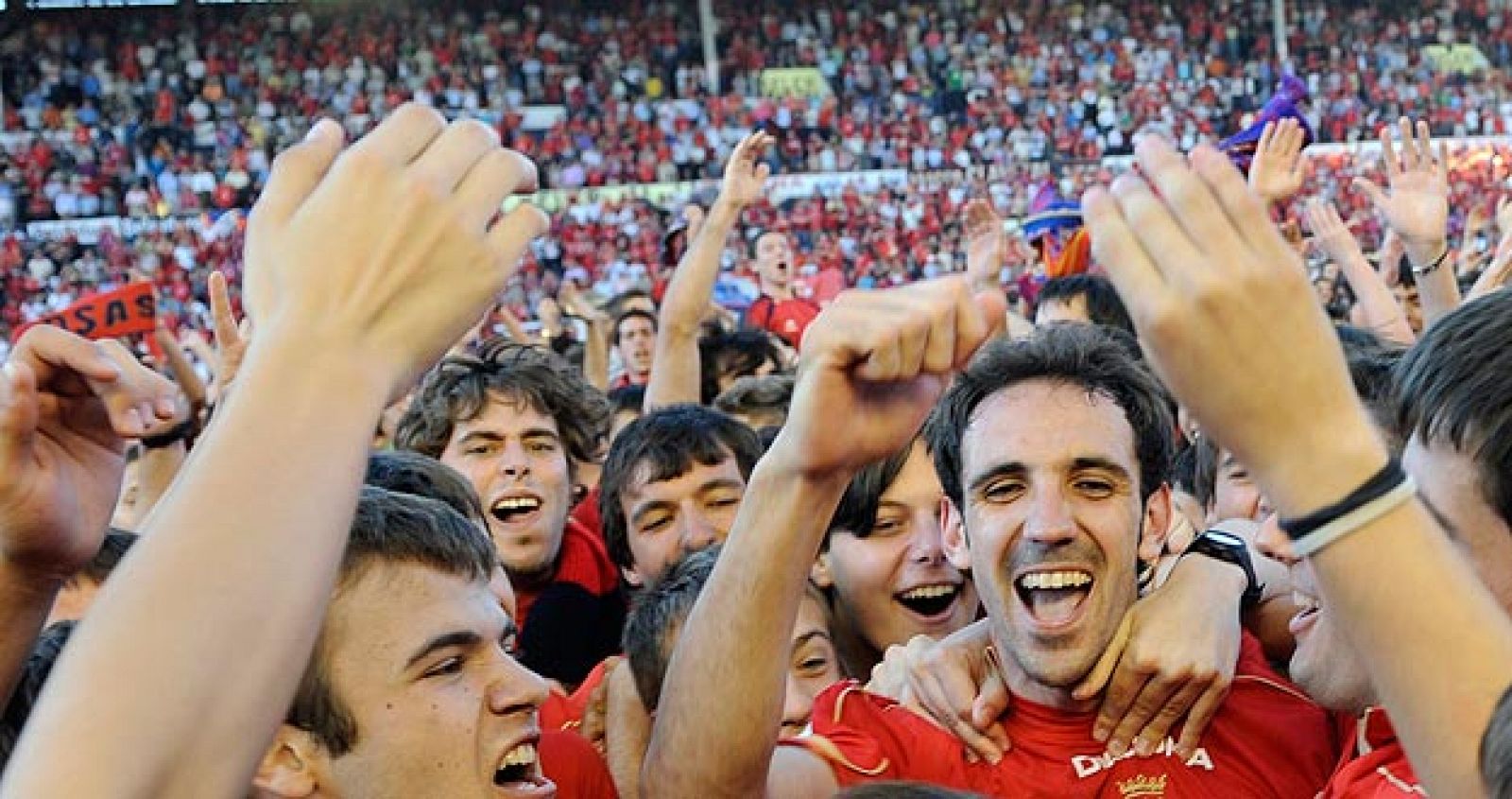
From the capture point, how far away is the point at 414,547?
93.4 inches

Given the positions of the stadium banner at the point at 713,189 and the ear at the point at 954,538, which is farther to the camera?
the stadium banner at the point at 713,189

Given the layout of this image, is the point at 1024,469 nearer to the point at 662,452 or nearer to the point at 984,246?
the point at 662,452

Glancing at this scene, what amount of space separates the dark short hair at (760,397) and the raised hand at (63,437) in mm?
3406

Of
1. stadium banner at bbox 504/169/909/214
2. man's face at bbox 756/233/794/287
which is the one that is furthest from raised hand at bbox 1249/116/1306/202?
stadium banner at bbox 504/169/909/214

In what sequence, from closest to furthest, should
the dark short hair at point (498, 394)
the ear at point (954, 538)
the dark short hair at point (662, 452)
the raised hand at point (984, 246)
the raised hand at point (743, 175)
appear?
1. the ear at point (954, 538)
2. the dark short hair at point (662, 452)
3. the dark short hair at point (498, 394)
4. the raised hand at point (984, 246)
5. the raised hand at point (743, 175)

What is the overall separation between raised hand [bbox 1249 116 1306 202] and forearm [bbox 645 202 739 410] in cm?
154

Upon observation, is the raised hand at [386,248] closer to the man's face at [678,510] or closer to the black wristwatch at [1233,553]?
the black wristwatch at [1233,553]

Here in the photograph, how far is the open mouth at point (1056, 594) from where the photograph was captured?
2652mm

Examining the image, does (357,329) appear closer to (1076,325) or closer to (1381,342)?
(1076,325)

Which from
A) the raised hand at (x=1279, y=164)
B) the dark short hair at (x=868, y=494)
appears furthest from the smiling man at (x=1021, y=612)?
the raised hand at (x=1279, y=164)

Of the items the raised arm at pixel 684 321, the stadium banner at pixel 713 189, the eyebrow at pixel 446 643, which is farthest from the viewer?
the stadium banner at pixel 713 189

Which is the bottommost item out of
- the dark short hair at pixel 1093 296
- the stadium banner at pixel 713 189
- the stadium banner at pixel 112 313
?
the stadium banner at pixel 713 189

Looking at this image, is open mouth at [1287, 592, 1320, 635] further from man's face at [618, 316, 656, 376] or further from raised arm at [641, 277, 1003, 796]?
man's face at [618, 316, 656, 376]

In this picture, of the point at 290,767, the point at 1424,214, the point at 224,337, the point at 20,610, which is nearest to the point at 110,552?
the point at 290,767
